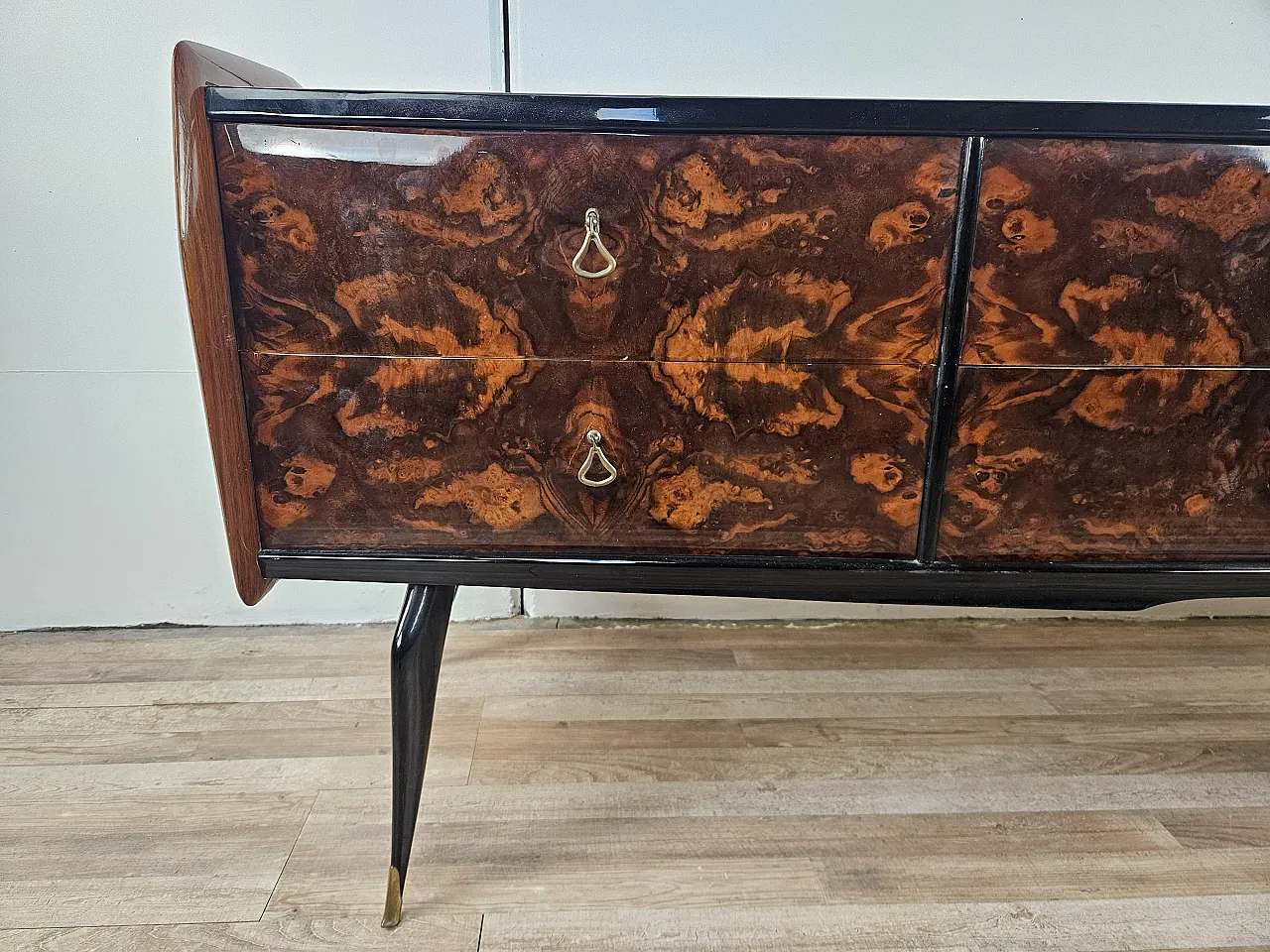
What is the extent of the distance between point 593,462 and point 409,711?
33cm

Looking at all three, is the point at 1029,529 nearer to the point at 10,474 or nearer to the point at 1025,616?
the point at 1025,616

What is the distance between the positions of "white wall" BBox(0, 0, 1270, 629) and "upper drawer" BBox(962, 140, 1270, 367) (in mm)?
759

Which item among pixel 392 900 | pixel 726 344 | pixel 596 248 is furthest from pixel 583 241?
pixel 392 900

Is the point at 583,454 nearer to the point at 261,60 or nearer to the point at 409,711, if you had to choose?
A: the point at 409,711

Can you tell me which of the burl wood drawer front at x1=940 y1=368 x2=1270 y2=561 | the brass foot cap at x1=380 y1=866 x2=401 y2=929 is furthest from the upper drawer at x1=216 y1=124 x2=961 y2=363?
the brass foot cap at x1=380 y1=866 x2=401 y2=929

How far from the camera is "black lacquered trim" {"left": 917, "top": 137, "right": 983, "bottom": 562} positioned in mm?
713

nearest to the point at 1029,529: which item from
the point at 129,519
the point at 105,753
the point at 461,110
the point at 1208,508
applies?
the point at 1208,508

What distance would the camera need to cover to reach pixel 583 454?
787 mm

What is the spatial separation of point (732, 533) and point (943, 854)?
49cm

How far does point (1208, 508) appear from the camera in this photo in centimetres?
80

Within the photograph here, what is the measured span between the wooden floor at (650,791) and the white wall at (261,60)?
0.44m

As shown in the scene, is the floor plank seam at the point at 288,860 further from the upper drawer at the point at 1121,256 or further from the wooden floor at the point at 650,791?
the upper drawer at the point at 1121,256

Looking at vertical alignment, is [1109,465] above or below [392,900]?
above

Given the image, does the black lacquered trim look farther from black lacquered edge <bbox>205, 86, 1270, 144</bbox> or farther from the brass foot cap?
the brass foot cap
